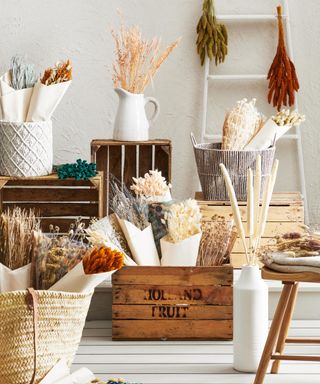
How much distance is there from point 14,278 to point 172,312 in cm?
72

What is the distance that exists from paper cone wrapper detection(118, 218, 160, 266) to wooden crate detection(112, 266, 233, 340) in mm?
119

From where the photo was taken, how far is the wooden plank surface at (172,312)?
135 inches

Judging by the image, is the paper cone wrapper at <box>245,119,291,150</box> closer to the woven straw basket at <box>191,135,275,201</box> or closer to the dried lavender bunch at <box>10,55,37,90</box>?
the woven straw basket at <box>191,135,275,201</box>

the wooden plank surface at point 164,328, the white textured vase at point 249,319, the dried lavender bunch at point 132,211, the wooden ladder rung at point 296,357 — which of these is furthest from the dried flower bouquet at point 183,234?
the wooden ladder rung at point 296,357

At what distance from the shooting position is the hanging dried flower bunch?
518 cm

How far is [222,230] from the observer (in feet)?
11.7

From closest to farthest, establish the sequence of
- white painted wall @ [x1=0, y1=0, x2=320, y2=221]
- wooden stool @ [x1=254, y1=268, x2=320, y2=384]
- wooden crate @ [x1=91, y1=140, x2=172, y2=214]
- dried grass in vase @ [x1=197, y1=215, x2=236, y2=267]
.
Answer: wooden stool @ [x1=254, y1=268, x2=320, y2=384] → dried grass in vase @ [x1=197, y1=215, x2=236, y2=267] → wooden crate @ [x1=91, y1=140, x2=172, y2=214] → white painted wall @ [x1=0, y1=0, x2=320, y2=221]

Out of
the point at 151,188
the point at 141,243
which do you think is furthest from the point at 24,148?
the point at 141,243

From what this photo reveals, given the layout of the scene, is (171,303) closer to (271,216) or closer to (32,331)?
(32,331)

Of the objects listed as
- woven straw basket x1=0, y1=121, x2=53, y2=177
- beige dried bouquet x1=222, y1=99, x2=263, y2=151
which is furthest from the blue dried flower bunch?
beige dried bouquet x1=222, y1=99, x2=263, y2=151

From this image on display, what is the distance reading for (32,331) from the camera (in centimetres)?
269

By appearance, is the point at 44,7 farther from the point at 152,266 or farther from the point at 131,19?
the point at 152,266

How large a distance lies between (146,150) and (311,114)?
1.05 meters

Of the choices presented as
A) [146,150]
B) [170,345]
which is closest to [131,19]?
[146,150]
